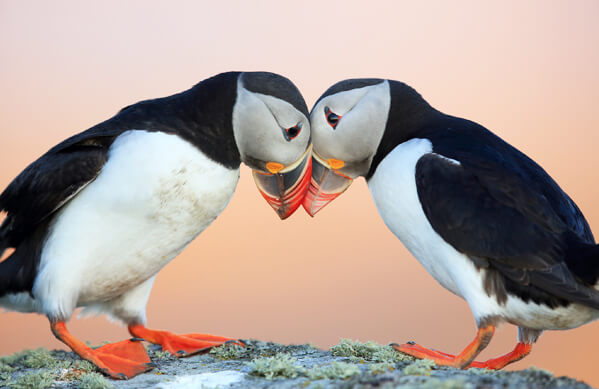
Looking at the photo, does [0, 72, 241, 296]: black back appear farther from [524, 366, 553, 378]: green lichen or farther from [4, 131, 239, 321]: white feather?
[524, 366, 553, 378]: green lichen

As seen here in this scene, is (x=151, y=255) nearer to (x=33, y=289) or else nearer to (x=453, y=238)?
(x=33, y=289)

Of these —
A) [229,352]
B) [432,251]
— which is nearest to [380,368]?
[432,251]

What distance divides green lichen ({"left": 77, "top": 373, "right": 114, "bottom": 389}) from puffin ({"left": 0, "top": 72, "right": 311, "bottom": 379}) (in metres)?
0.32

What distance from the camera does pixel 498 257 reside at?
16.0 ft

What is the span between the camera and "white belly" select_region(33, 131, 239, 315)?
5402 mm

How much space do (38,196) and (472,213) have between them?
360 cm

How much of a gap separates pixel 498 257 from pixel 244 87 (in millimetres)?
2614

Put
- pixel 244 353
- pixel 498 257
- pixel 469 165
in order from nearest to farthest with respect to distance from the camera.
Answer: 1. pixel 498 257
2. pixel 469 165
3. pixel 244 353

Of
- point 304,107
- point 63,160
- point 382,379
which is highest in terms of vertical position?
point 304,107

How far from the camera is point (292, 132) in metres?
5.78

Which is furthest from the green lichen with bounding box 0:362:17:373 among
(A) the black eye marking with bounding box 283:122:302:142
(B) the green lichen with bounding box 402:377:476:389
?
(B) the green lichen with bounding box 402:377:476:389

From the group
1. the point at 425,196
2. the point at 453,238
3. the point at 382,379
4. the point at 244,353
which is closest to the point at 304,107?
the point at 425,196

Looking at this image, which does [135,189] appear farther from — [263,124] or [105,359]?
[105,359]

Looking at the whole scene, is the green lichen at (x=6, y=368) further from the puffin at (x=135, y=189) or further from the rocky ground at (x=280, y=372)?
the puffin at (x=135, y=189)
